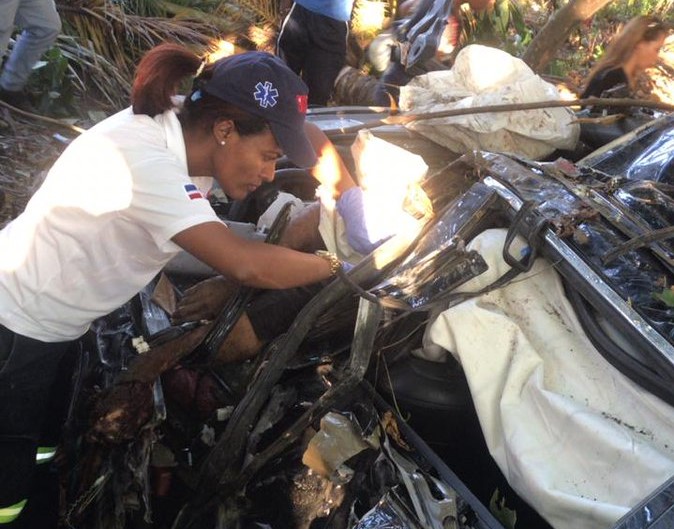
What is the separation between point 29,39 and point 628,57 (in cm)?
401

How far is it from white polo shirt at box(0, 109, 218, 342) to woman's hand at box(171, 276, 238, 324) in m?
0.26

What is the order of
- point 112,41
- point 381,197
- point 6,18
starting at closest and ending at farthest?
point 381,197 < point 6,18 < point 112,41

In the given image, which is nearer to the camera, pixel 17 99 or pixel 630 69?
pixel 630 69

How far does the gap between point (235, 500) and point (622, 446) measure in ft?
3.20

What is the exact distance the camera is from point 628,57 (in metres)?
4.20

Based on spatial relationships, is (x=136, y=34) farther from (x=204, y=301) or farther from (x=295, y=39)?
(x=204, y=301)

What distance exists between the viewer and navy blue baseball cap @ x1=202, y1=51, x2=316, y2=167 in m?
1.65

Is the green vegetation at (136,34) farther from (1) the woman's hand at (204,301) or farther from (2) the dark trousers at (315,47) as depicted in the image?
(1) the woman's hand at (204,301)

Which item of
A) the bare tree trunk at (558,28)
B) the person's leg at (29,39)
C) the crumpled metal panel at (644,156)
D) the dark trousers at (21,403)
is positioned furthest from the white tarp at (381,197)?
the bare tree trunk at (558,28)

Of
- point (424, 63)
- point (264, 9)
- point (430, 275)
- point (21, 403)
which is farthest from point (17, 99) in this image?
point (430, 275)

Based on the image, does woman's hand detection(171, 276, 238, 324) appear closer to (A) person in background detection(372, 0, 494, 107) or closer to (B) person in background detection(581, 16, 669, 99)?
(A) person in background detection(372, 0, 494, 107)

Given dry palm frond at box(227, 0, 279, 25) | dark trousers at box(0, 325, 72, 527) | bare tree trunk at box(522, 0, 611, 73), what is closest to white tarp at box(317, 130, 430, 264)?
dark trousers at box(0, 325, 72, 527)

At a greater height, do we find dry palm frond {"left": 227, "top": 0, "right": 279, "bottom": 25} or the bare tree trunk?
the bare tree trunk

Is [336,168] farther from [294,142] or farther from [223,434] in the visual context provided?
[223,434]
